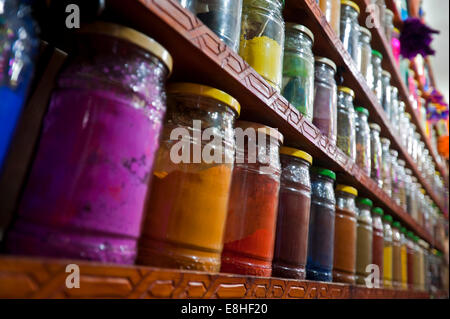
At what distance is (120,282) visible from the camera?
36 cm

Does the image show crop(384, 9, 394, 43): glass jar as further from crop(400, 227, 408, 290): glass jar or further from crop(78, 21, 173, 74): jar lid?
crop(78, 21, 173, 74): jar lid

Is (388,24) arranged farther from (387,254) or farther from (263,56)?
(263,56)

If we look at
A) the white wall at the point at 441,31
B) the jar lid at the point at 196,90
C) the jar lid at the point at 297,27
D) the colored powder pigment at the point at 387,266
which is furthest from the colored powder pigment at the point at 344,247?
the white wall at the point at 441,31

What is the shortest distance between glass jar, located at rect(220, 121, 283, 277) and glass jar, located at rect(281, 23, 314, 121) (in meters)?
0.15

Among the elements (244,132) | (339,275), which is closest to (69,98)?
(244,132)

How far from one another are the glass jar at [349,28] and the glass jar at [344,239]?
1.50 ft

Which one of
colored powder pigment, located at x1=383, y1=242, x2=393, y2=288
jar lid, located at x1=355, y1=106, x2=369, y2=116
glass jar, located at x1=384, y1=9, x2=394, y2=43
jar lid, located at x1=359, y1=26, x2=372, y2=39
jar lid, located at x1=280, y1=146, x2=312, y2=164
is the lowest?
colored powder pigment, located at x1=383, y1=242, x2=393, y2=288

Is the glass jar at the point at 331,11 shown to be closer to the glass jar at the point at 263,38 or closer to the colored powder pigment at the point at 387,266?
the glass jar at the point at 263,38

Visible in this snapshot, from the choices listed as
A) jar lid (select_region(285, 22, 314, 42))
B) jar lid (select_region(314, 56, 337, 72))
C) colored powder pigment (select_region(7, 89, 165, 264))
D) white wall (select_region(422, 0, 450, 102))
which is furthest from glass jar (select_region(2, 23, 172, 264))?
white wall (select_region(422, 0, 450, 102))

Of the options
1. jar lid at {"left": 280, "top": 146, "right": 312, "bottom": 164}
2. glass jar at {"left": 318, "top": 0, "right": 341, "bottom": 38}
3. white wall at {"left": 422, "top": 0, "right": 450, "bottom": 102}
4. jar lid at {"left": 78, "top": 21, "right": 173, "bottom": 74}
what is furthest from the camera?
white wall at {"left": 422, "top": 0, "right": 450, "bottom": 102}

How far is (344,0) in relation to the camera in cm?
116

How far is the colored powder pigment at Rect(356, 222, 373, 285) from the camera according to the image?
1067 mm

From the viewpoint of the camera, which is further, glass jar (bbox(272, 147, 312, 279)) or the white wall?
the white wall

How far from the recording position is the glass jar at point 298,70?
2.57ft
